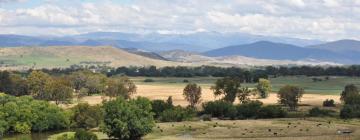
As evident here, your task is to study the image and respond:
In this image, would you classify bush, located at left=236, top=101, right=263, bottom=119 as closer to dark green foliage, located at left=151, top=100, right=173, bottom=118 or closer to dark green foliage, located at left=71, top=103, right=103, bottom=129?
dark green foliage, located at left=151, top=100, right=173, bottom=118

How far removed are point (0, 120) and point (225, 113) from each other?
5732 cm

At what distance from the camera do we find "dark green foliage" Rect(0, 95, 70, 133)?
134 m

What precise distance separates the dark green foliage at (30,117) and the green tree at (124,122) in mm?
28629

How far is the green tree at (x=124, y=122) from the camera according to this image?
11262 cm

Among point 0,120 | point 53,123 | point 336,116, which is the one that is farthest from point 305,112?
point 0,120

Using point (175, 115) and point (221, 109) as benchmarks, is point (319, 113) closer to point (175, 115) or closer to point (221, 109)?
point (221, 109)

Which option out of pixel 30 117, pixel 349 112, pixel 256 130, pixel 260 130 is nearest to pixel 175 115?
pixel 256 130

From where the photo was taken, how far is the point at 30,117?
138 metres

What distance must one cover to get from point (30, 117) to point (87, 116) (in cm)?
1320

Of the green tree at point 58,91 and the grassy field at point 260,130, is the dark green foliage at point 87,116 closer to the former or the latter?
the grassy field at point 260,130

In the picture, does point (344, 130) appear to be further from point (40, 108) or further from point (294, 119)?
point (40, 108)

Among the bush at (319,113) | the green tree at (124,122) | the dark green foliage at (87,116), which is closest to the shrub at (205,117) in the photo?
the dark green foliage at (87,116)

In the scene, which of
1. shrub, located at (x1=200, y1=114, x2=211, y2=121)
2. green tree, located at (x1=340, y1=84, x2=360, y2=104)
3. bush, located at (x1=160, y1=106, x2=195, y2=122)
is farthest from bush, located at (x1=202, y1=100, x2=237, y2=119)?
green tree, located at (x1=340, y1=84, x2=360, y2=104)

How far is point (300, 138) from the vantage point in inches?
4328
